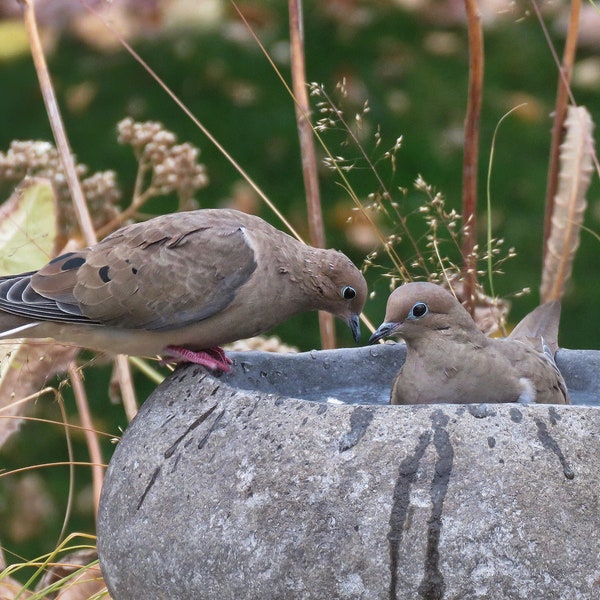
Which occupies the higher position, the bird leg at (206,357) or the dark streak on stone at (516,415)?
the dark streak on stone at (516,415)

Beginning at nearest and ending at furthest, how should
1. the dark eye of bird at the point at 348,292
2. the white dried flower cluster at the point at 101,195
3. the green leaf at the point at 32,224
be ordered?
1. the dark eye of bird at the point at 348,292
2. the green leaf at the point at 32,224
3. the white dried flower cluster at the point at 101,195

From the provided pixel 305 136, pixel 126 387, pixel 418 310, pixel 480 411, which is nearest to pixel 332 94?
pixel 305 136

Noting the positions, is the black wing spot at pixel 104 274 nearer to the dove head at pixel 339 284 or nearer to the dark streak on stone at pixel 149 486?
the dove head at pixel 339 284

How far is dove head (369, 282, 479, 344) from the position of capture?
275cm

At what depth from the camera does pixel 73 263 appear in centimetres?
306

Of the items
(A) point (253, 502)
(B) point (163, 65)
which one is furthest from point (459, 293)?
(B) point (163, 65)

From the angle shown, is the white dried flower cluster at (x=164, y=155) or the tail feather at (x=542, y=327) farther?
the white dried flower cluster at (x=164, y=155)

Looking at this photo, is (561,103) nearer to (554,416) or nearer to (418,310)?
(418,310)

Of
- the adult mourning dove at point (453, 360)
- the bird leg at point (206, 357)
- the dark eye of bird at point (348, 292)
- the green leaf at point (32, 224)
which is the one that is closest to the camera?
the adult mourning dove at point (453, 360)

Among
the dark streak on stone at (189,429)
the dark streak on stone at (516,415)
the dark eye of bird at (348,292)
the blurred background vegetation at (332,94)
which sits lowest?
the blurred background vegetation at (332,94)

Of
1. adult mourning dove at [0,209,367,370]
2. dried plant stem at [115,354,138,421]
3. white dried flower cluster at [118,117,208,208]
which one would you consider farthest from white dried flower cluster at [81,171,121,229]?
adult mourning dove at [0,209,367,370]

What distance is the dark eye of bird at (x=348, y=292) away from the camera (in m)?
3.16

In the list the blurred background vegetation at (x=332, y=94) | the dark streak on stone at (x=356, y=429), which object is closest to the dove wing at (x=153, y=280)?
the dark streak on stone at (x=356, y=429)

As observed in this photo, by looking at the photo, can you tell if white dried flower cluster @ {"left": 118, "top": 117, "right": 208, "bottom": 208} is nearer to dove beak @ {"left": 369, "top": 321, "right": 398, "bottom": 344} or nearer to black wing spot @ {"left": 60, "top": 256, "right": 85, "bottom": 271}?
black wing spot @ {"left": 60, "top": 256, "right": 85, "bottom": 271}
